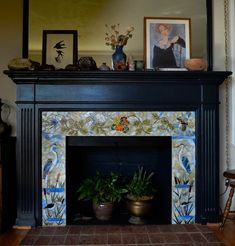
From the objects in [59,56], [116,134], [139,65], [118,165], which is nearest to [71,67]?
[59,56]

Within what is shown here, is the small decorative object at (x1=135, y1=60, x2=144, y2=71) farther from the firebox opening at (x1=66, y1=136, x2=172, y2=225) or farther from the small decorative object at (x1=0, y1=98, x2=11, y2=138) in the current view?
the small decorative object at (x1=0, y1=98, x2=11, y2=138)

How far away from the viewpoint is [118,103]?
9.00 feet

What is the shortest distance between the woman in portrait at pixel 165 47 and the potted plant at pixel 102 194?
49.5 inches

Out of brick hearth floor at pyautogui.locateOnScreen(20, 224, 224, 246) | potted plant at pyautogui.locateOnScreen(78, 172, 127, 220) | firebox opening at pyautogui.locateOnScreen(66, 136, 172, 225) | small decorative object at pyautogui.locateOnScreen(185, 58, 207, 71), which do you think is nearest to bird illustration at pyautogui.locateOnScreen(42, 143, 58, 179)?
firebox opening at pyautogui.locateOnScreen(66, 136, 172, 225)

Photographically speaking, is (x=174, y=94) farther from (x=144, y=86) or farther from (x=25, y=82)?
(x=25, y=82)

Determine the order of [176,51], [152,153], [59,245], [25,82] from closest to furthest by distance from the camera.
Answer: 1. [59,245]
2. [25,82]
3. [176,51]
4. [152,153]

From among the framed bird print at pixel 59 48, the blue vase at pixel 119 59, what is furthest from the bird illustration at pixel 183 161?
the framed bird print at pixel 59 48

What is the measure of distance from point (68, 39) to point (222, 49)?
5.13ft

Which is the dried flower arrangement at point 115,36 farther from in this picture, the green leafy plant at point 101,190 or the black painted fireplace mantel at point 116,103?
the green leafy plant at point 101,190

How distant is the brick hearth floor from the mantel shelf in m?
1.34

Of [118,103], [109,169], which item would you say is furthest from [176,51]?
[109,169]

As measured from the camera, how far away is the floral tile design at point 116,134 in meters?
2.72

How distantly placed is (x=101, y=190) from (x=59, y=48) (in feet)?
4.76

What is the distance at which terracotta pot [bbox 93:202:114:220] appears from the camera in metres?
2.86
